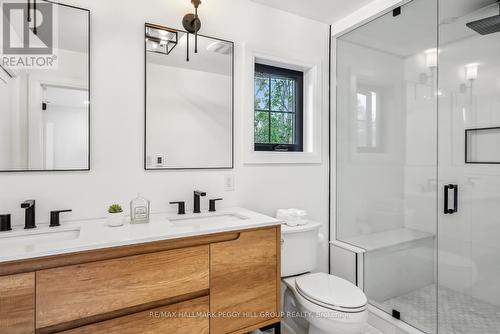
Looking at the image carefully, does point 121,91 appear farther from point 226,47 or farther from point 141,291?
point 141,291

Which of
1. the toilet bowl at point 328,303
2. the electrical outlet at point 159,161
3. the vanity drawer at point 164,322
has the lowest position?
the toilet bowl at point 328,303

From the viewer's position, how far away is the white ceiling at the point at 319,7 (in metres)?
2.08

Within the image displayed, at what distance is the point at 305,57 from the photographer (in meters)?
2.30

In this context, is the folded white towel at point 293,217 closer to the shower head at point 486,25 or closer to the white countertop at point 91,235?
the white countertop at point 91,235

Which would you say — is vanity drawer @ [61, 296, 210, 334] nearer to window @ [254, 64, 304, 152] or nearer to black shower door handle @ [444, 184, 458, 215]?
window @ [254, 64, 304, 152]

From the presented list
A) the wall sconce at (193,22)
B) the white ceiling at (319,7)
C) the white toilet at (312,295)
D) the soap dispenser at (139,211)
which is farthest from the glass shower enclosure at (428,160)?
the soap dispenser at (139,211)

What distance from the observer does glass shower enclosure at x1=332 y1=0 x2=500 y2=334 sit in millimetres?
1739

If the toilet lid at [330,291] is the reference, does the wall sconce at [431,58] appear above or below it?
above

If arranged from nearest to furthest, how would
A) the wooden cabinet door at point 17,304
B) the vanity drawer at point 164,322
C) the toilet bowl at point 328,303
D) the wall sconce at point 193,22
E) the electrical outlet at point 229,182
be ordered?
the wooden cabinet door at point 17,304 → the vanity drawer at point 164,322 → the toilet bowl at point 328,303 → the wall sconce at point 193,22 → the electrical outlet at point 229,182

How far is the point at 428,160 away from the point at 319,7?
1.41 m

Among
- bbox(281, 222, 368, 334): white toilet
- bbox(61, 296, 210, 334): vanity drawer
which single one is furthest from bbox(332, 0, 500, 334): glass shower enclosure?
bbox(61, 296, 210, 334): vanity drawer

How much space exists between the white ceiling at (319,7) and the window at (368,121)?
2.10 ft

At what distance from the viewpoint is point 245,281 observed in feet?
4.71

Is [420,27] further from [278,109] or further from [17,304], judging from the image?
[17,304]
